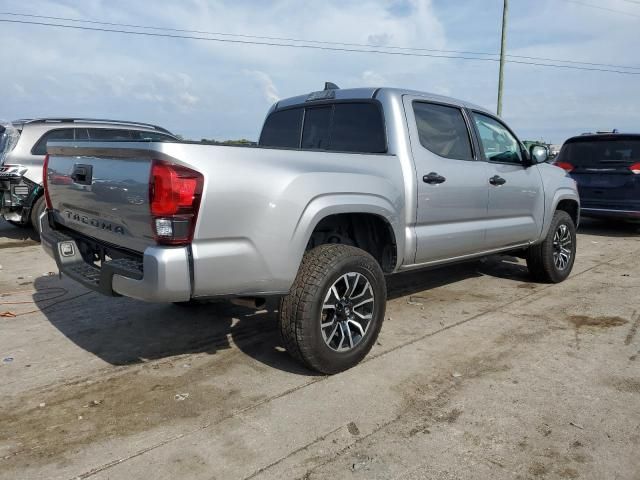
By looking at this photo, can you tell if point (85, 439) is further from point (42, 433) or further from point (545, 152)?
point (545, 152)

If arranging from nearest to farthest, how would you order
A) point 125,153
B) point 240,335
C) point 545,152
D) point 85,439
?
point 85,439, point 125,153, point 240,335, point 545,152

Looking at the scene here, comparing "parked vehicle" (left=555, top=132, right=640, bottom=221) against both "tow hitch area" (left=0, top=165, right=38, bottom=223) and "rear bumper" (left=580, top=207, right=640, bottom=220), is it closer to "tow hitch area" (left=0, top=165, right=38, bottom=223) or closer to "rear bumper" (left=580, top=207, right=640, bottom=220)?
"rear bumper" (left=580, top=207, right=640, bottom=220)

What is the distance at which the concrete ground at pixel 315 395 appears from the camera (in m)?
2.42

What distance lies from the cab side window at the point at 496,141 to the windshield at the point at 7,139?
648 cm

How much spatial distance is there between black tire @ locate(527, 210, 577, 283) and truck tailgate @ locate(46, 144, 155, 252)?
14.1 feet

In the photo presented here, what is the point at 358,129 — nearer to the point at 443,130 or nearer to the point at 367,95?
the point at 367,95

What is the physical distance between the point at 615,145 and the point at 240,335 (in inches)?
309

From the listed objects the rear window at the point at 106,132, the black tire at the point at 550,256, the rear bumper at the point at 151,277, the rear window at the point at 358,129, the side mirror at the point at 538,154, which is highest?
the rear window at the point at 106,132

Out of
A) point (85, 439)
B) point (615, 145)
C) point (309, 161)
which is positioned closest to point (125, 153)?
point (309, 161)

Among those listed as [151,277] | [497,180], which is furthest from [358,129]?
[151,277]

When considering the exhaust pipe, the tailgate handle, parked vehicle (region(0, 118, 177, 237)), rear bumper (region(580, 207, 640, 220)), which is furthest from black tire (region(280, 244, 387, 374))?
rear bumper (region(580, 207, 640, 220))

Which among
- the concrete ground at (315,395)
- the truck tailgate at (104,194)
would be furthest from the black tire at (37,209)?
the truck tailgate at (104,194)

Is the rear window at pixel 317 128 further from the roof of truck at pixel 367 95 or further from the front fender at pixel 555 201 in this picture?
the front fender at pixel 555 201

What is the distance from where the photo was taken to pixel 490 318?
450 cm
